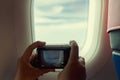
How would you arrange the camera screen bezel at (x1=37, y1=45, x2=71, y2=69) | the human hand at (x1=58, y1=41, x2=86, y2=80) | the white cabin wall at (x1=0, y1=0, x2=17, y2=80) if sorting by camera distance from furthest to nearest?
the white cabin wall at (x1=0, y1=0, x2=17, y2=80)
the camera screen bezel at (x1=37, y1=45, x2=71, y2=69)
the human hand at (x1=58, y1=41, x2=86, y2=80)

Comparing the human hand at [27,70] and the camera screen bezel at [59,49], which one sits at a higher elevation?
the camera screen bezel at [59,49]

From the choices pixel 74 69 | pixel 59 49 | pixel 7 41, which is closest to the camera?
pixel 74 69

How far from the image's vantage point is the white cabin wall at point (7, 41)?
1304mm

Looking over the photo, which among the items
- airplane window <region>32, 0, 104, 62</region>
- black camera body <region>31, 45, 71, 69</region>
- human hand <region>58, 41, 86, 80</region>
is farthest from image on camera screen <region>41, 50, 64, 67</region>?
airplane window <region>32, 0, 104, 62</region>

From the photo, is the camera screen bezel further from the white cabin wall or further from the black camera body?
the white cabin wall

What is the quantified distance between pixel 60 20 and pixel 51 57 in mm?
328

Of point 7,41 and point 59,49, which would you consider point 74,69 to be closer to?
point 59,49

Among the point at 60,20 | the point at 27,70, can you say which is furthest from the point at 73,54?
the point at 60,20

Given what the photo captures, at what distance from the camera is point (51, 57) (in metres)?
1.08

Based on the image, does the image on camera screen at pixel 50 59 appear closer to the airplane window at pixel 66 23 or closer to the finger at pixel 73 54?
the finger at pixel 73 54

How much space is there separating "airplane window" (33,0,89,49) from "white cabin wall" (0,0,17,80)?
11 centimetres

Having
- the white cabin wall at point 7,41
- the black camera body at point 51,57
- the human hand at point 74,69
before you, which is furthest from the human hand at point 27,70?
the white cabin wall at point 7,41

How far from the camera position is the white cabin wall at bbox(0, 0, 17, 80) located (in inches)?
51.3

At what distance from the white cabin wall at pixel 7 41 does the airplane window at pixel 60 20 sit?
11 centimetres
